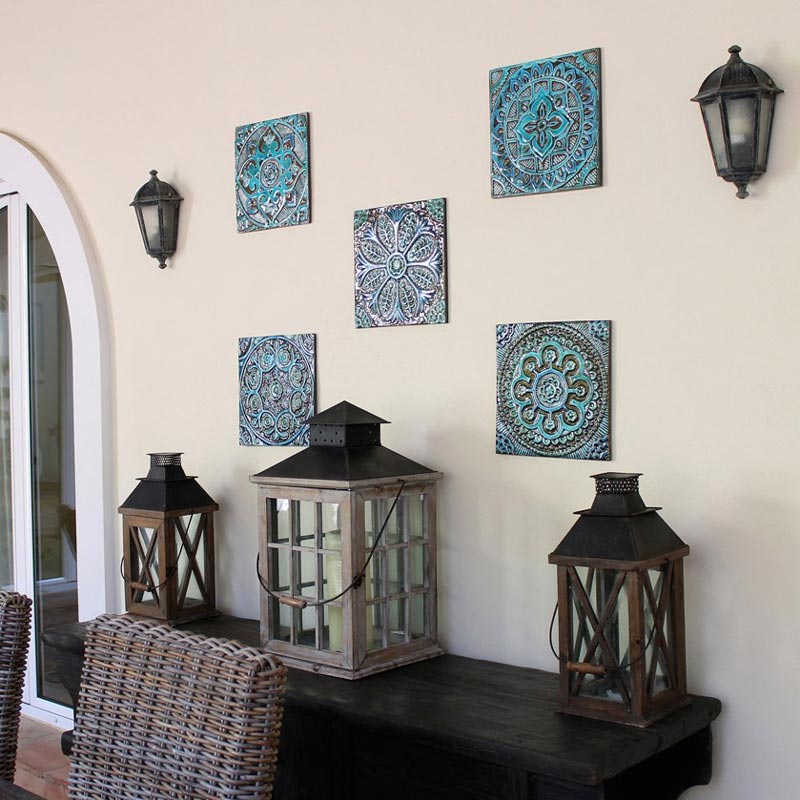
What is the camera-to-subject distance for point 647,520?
209cm

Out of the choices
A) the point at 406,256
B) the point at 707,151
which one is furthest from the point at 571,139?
A: the point at 406,256

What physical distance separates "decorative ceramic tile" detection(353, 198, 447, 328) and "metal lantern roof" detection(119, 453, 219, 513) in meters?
0.69

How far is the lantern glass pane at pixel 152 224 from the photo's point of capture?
317cm

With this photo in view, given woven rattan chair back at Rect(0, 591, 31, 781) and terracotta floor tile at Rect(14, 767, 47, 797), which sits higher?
woven rattan chair back at Rect(0, 591, 31, 781)

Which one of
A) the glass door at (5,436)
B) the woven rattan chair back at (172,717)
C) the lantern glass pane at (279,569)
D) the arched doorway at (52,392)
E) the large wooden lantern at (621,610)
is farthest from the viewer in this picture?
the glass door at (5,436)

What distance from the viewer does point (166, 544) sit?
113 inches

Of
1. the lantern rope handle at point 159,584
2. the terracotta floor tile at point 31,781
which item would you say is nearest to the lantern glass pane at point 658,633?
the lantern rope handle at point 159,584

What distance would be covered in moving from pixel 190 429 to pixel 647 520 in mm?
1601

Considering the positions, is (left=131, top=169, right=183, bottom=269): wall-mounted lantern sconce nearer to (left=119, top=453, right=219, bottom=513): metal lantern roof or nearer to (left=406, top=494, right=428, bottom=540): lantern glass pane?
(left=119, top=453, right=219, bottom=513): metal lantern roof

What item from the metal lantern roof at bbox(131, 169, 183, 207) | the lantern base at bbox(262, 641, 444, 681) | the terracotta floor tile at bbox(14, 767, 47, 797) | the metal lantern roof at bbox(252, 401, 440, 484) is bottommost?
the terracotta floor tile at bbox(14, 767, 47, 797)

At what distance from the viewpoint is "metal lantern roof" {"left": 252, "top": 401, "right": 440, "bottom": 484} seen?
7.86ft

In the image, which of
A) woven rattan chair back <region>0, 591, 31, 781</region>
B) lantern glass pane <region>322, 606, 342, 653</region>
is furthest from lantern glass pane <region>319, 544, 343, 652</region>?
woven rattan chair back <region>0, 591, 31, 781</region>

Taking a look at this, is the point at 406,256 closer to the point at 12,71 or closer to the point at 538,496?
the point at 538,496

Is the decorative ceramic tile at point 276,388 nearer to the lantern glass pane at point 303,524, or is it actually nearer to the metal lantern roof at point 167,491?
the metal lantern roof at point 167,491
